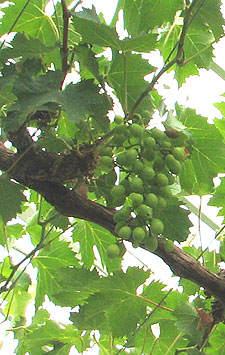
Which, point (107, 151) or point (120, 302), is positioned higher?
point (107, 151)

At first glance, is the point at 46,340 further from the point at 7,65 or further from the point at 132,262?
the point at 132,262

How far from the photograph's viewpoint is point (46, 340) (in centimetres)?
163

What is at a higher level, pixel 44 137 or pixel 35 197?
pixel 44 137

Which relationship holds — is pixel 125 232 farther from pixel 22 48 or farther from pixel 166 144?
pixel 22 48

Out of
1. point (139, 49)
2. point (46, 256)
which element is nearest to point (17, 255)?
point (46, 256)

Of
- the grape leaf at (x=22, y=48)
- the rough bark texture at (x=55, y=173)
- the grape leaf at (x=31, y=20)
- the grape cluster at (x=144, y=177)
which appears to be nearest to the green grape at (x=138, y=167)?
the grape cluster at (x=144, y=177)

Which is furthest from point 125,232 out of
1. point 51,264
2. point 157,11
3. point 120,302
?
point 51,264

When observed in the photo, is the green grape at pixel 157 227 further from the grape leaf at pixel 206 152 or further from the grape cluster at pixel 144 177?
the grape leaf at pixel 206 152

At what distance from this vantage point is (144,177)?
3.37ft

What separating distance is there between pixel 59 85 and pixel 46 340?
82 centimetres

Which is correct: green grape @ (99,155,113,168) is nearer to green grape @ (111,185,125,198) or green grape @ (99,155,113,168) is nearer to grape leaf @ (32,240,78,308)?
green grape @ (111,185,125,198)

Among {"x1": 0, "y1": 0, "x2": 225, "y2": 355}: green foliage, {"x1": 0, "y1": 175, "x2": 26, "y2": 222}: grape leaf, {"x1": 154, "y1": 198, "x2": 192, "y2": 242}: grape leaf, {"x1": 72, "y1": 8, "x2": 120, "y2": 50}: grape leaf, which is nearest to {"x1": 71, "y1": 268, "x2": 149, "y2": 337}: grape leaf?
{"x1": 0, "y1": 0, "x2": 225, "y2": 355}: green foliage

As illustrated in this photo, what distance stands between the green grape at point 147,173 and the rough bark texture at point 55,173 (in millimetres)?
134

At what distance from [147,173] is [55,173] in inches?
7.8
